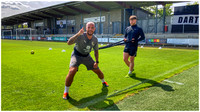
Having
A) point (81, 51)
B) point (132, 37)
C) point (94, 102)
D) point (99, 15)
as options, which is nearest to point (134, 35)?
point (132, 37)

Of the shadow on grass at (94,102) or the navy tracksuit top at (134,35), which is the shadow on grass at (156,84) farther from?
the shadow on grass at (94,102)

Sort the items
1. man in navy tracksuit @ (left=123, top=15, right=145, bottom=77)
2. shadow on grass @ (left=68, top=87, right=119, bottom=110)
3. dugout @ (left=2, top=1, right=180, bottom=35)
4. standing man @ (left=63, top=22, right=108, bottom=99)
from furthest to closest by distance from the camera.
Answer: dugout @ (left=2, top=1, right=180, bottom=35) → man in navy tracksuit @ (left=123, top=15, right=145, bottom=77) → standing man @ (left=63, top=22, right=108, bottom=99) → shadow on grass @ (left=68, top=87, right=119, bottom=110)

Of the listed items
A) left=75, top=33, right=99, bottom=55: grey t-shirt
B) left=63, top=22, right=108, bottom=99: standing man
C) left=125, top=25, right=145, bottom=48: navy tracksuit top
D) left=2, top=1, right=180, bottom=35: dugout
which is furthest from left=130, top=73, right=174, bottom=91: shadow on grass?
left=2, top=1, right=180, bottom=35: dugout

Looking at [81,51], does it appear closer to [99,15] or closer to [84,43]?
[84,43]

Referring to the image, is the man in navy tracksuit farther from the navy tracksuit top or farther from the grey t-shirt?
the grey t-shirt

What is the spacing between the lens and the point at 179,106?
11.1 feet

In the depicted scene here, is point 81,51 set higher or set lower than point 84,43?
lower

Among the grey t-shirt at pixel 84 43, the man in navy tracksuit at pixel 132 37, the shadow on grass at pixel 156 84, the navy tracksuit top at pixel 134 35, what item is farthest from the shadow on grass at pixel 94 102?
the navy tracksuit top at pixel 134 35

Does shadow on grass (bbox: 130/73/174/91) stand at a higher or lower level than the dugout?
lower

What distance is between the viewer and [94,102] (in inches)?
143

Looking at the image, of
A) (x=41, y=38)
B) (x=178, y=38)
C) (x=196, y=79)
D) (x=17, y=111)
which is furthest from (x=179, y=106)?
(x=41, y=38)

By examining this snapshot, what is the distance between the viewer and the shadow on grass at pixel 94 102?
11.3 ft

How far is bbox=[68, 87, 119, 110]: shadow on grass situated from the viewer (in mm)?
3438

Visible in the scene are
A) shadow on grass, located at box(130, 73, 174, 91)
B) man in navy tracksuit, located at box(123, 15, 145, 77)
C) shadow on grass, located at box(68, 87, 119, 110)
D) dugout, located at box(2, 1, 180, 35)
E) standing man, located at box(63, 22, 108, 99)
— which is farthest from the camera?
dugout, located at box(2, 1, 180, 35)
